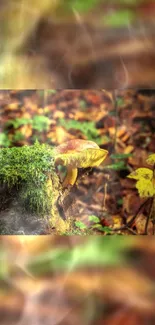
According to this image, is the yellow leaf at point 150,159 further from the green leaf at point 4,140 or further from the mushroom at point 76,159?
the green leaf at point 4,140

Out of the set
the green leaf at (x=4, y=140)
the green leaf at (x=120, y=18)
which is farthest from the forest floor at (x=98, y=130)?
the green leaf at (x=120, y=18)

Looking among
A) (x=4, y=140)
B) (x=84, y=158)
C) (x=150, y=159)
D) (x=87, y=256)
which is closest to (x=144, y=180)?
(x=150, y=159)

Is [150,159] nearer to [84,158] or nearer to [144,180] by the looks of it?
[144,180]

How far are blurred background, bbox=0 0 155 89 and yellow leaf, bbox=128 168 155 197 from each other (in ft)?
1.12

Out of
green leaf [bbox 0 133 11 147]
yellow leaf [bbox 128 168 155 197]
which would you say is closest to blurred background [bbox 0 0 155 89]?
green leaf [bbox 0 133 11 147]

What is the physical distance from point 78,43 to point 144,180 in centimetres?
60

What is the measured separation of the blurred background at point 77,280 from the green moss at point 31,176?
14cm

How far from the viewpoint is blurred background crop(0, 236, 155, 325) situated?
1.47m

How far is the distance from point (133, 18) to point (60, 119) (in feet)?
1.60

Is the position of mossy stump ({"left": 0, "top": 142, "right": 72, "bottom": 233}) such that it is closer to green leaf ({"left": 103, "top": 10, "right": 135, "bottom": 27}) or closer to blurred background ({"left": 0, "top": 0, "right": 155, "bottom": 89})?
blurred background ({"left": 0, "top": 0, "right": 155, "bottom": 89})

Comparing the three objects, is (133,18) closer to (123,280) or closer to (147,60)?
(147,60)

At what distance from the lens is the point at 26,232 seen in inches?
58.5

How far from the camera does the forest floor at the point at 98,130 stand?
4.90ft

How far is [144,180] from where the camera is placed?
4.92 ft
